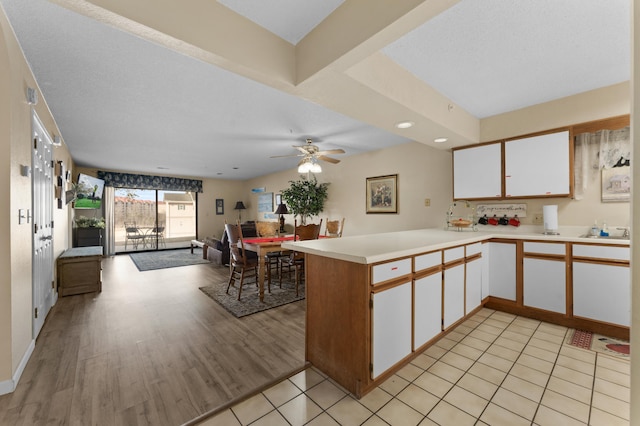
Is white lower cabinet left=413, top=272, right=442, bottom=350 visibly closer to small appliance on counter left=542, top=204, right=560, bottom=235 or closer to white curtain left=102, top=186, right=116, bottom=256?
small appliance on counter left=542, top=204, right=560, bottom=235

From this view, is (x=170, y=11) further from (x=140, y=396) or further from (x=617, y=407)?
(x=617, y=407)

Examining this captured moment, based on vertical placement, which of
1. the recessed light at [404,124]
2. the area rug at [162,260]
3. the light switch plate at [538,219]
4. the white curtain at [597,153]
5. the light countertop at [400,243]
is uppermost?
the recessed light at [404,124]

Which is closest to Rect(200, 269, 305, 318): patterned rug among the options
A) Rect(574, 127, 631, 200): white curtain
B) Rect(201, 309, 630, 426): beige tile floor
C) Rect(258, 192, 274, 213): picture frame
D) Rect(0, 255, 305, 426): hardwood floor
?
Rect(0, 255, 305, 426): hardwood floor

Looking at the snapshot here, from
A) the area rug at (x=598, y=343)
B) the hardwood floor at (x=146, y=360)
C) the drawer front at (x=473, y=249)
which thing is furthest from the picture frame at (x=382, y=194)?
the area rug at (x=598, y=343)

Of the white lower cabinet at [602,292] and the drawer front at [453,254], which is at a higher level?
the drawer front at [453,254]

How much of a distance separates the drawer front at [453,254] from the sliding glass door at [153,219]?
8.26 metres

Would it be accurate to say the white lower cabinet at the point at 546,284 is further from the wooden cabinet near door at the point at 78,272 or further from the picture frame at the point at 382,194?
the wooden cabinet near door at the point at 78,272

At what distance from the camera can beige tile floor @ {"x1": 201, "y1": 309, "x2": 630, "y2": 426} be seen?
1578 mm

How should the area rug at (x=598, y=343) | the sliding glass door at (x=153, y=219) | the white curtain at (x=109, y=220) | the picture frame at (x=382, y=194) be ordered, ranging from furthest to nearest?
1. the sliding glass door at (x=153, y=219)
2. the white curtain at (x=109, y=220)
3. the picture frame at (x=382, y=194)
4. the area rug at (x=598, y=343)

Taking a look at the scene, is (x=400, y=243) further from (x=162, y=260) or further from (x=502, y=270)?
(x=162, y=260)

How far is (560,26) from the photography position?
5.93ft

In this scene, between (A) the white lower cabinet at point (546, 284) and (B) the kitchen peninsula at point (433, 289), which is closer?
(B) the kitchen peninsula at point (433, 289)

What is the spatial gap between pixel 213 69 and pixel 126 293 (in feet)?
11.2

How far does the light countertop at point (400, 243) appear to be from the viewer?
5.82ft
